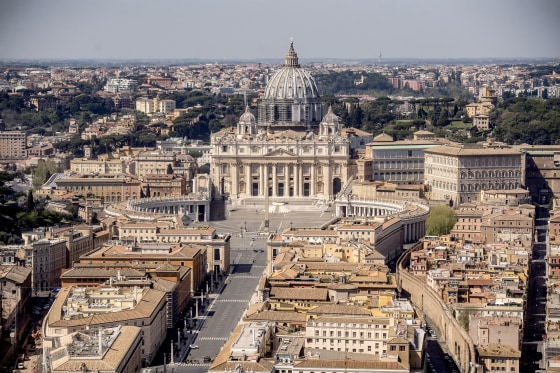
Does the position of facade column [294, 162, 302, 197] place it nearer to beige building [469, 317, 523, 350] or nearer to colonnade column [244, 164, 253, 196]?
colonnade column [244, 164, 253, 196]

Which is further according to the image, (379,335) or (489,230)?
(489,230)

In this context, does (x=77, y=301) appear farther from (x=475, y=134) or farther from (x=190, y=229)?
(x=475, y=134)

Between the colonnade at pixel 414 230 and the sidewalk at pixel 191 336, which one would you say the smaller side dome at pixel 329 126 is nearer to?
the colonnade at pixel 414 230

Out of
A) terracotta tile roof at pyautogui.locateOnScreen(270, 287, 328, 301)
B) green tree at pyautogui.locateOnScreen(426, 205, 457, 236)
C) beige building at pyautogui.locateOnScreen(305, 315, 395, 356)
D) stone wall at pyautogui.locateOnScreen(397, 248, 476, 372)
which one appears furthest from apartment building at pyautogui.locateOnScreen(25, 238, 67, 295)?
green tree at pyautogui.locateOnScreen(426, 205, 457, 236)

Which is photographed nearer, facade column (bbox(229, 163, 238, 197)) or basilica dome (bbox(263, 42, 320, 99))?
facade column (bbox(229, 163, 238, 197))

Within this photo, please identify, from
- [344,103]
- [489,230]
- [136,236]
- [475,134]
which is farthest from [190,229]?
[344,103]

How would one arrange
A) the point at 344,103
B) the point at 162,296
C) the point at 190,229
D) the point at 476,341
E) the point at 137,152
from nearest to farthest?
the point at 476,341 → the point at 162,296 → the point at 190,229 → the point at 137,152 → the point at 344,103

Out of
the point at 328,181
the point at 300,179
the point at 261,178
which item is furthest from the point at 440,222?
the point at 261,178
